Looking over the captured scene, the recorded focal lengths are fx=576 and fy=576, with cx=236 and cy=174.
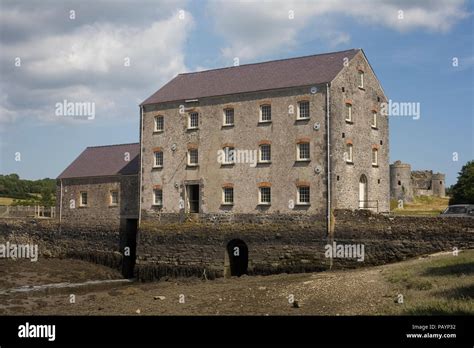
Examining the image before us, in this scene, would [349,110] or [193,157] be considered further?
[193,157]

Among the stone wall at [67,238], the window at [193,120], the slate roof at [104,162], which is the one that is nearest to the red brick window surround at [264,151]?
the window at [193,120]

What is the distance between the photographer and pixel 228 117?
38.7 m

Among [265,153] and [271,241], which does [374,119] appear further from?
[271,241]

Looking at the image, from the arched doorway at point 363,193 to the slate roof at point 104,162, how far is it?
1752cm

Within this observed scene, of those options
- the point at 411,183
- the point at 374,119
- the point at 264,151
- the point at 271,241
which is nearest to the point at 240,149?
the point at 264,151

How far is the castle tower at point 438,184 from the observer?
7962 cm

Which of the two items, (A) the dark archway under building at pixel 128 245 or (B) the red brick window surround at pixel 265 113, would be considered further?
(A) the dark archway under building at pixel 128 245

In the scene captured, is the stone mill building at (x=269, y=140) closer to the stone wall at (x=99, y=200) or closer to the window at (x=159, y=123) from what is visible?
the window at (x=159, y=123)

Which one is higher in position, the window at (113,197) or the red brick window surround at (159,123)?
the red brick window surround at (159,123)

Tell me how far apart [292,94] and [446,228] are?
1226 cm

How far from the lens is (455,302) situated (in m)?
17.0

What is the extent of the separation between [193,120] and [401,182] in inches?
1484
